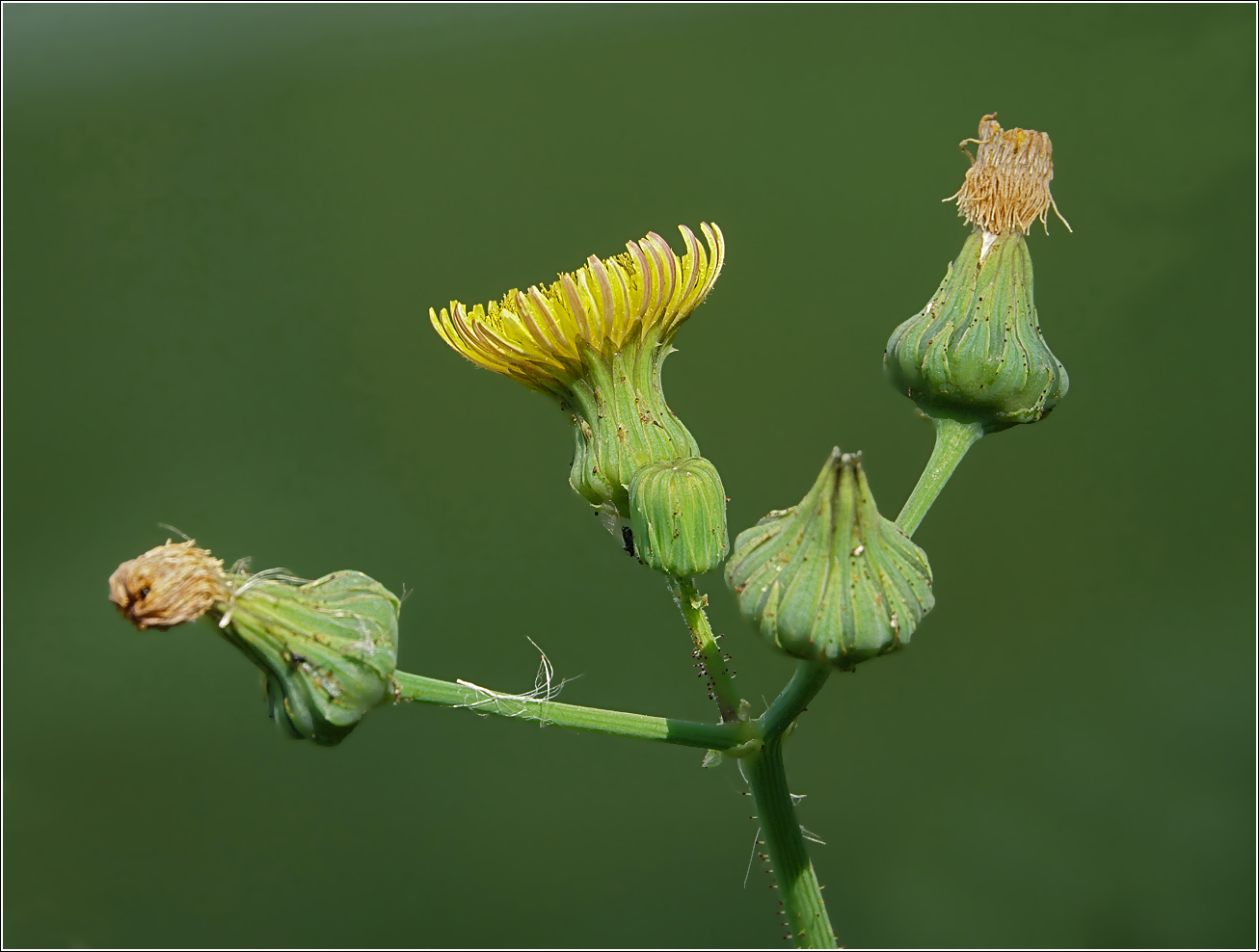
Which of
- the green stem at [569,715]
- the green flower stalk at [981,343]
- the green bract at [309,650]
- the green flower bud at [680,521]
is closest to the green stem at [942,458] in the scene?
the green flower stalk at [981,343]

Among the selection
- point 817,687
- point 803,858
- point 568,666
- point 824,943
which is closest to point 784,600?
point 817,687

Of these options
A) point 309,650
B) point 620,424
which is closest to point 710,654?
point 620,424

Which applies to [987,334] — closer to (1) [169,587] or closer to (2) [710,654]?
(2) [710,654]

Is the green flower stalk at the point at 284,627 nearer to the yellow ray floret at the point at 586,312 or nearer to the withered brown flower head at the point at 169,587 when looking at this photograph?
the withered brown flower head at the point at 169,587

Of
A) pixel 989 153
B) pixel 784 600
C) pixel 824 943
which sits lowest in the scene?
pixel 824 943

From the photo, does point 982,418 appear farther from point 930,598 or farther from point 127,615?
point 127,615

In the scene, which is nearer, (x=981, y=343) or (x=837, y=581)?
(x=837, y=581)
